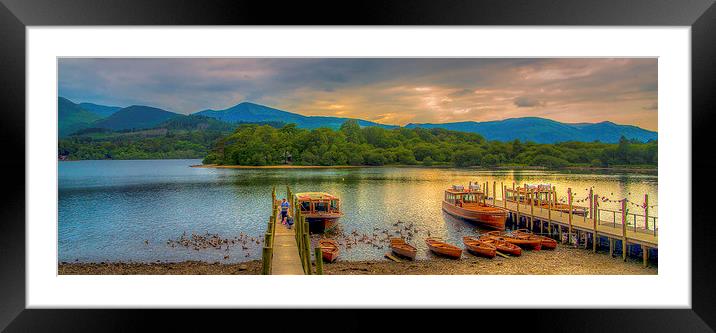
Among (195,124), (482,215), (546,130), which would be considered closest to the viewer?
(546,130)

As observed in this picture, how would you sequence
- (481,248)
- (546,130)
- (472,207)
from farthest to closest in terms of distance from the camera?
(472,207), (546,130), (481,248)

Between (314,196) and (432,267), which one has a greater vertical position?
(314,196)

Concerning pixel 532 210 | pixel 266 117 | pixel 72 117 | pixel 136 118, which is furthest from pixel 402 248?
pixel 72 117

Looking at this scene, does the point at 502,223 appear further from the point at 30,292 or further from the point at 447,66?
the point at 30,292

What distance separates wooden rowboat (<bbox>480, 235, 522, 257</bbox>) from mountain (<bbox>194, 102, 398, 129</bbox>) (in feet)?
7.96

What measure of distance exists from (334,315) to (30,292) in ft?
8.64

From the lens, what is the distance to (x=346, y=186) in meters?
8.31

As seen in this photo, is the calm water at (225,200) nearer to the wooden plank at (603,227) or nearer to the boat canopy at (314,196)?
the boat canopy at (314,196)

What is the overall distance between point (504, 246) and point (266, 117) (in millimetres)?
4300

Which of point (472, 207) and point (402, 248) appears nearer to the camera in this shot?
point (402, 248)

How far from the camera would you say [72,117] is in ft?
24.7

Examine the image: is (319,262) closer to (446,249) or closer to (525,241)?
(446,249)
